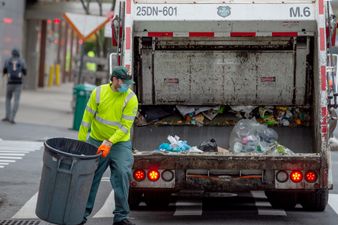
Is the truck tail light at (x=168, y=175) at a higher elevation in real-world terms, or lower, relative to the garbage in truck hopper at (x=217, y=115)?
lower

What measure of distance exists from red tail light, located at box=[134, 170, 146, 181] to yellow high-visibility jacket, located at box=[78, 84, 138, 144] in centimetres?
49

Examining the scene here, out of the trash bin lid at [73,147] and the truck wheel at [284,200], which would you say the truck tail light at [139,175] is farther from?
the truck wheel at [284,200]

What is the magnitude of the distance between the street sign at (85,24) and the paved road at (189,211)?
10659 mm

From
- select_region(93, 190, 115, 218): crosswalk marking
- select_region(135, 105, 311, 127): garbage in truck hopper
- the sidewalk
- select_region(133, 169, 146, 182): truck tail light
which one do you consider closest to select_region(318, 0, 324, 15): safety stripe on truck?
select_region(135, 105, 311, 127): garbage in truck hopper

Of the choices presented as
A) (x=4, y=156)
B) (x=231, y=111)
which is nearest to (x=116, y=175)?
(x=231, y=111)

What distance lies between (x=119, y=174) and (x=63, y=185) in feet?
3.31

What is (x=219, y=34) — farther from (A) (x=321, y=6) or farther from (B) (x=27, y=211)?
(B) (x=27, y=211)

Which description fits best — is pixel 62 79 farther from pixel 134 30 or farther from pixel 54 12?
pixel 134 30

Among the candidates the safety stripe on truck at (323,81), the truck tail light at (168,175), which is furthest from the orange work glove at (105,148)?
the safety stripe on truck at (323,81)

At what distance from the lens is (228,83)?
1113cm

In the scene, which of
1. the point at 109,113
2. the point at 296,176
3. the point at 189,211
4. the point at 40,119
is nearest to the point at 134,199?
the point at 189,211

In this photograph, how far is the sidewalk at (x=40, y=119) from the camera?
20.0 meters

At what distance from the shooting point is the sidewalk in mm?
19953

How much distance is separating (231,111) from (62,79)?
41.9m
